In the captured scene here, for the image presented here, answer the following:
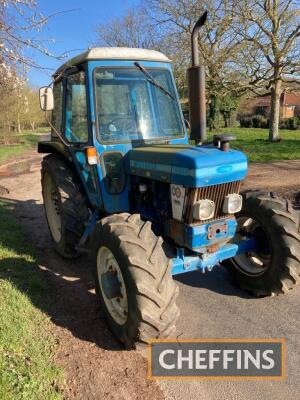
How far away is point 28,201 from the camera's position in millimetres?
8164

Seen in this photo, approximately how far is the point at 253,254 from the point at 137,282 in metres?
1.70

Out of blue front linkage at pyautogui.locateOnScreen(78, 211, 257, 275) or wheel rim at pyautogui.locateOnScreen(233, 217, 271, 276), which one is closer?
blue front linkage at pyautogui.locateOnScreen(78, 211, 257, 275)

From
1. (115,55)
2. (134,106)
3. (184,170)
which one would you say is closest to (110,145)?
(134,106)

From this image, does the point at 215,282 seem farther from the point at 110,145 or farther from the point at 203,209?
the point at 110,145

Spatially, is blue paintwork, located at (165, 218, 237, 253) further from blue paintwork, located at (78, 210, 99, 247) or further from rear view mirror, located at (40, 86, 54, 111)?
rear view mirror, located at (40, 86, 54, 111)

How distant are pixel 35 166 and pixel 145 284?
41.2ft

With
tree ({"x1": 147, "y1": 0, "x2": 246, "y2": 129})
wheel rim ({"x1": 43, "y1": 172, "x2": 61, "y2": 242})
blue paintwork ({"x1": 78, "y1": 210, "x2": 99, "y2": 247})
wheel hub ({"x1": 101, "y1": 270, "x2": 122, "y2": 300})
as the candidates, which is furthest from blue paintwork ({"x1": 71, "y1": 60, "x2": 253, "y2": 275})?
Result: tree ({"x1": 147, "y1": 0, "x2": 246, "y2": 129})

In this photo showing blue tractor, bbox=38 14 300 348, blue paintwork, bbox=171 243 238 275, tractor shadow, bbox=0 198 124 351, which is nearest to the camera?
blue tractor, bbox=38 14 300 348

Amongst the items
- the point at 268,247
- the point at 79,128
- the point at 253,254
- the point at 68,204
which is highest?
the point at 79,128

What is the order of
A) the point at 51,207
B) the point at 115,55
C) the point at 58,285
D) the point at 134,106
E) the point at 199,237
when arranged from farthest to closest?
the point at 51,207, the point at 58,285, the point at 134,106, the point at 115,55, the point at 199,237

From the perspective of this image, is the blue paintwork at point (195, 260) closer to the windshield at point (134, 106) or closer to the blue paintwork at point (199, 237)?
the blue paintwork at point (199, 237)

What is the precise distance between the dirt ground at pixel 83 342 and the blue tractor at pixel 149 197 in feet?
0.63

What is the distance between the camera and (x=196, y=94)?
10.1 ft

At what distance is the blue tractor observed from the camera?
2.81 metres
